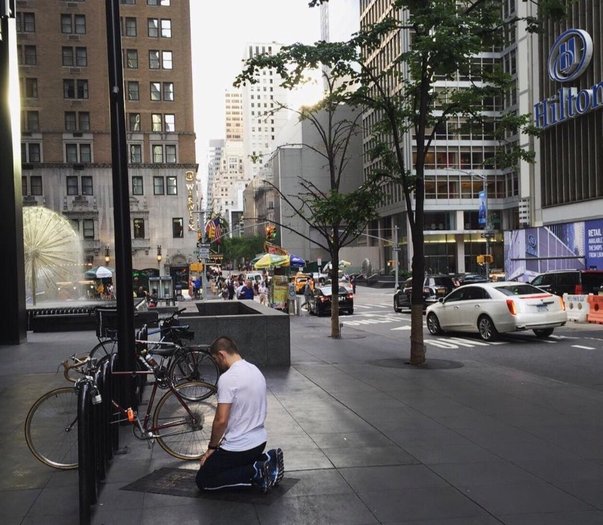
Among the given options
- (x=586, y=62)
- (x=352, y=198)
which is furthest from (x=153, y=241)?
(x=352, y=198)

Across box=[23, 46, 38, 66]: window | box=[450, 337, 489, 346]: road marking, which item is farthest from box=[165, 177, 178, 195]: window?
box=[450, 337, 489, 346]: road marking

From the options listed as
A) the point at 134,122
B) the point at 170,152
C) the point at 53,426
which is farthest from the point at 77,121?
the point at 53,426

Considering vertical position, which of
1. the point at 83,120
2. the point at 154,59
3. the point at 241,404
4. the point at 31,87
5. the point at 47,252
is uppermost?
the point at 154,59

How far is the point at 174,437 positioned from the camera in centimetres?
679

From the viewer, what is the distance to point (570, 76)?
47906 millimetres

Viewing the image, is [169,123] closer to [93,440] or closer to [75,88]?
[75,88]

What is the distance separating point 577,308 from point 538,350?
9.03 meters

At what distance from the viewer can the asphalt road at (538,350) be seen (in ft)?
42.4

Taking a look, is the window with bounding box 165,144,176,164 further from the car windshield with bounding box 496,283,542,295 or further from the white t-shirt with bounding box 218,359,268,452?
the white t-shirt with bounding box 218,359,268,452

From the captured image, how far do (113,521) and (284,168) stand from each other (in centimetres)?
11672

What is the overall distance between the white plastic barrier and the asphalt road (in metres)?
0.84

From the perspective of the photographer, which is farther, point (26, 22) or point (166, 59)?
point (166, 59)

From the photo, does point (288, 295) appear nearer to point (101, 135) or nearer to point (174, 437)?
point (174, 437)

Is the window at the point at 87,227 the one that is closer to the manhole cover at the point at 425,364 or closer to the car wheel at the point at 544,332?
the car wheel at the point at 544,332
